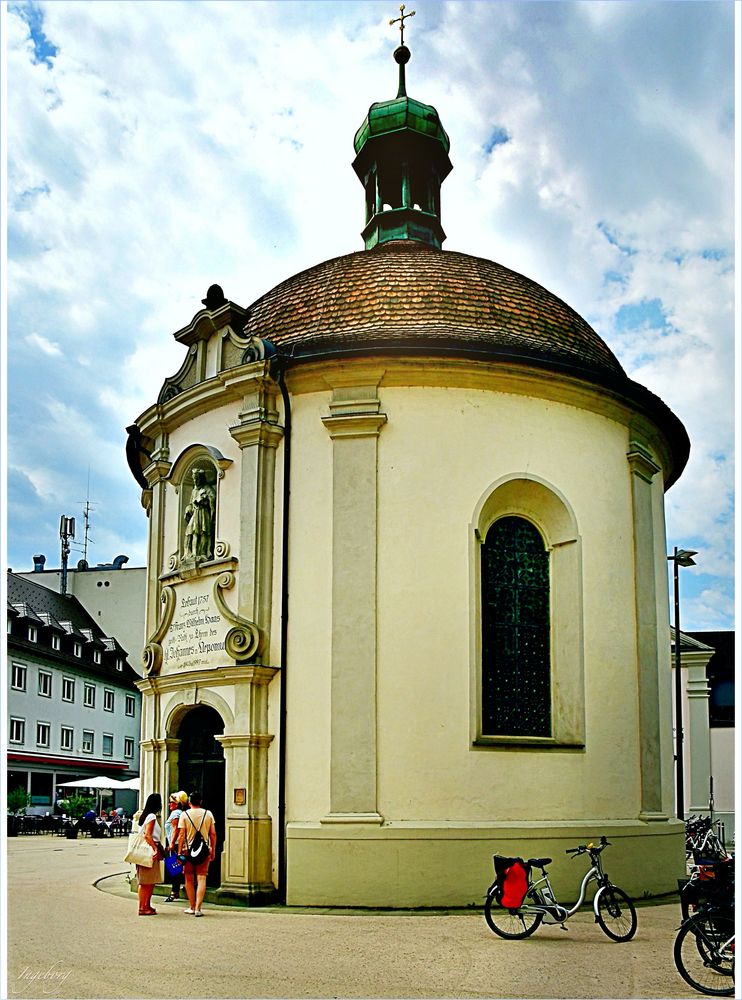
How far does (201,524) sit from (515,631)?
5.08 meters

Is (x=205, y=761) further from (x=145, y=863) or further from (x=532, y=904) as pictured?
(x=532, y=904)

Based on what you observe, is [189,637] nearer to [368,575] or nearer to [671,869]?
[368,575]

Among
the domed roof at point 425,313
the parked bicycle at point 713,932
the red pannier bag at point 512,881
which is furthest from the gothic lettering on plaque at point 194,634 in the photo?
the parked bicycle at point 713,932

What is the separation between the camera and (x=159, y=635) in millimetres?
17922

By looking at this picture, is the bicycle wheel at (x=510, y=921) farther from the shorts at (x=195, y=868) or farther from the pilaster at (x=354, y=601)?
the shorts at (x=195, y=868)

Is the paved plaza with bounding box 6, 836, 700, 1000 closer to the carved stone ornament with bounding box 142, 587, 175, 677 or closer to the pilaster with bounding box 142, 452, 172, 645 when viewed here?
the carved stone ornament with bounding box 142, 587, 175, 677

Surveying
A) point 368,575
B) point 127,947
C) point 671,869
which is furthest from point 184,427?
point 671,869

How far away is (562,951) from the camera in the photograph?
11344mm

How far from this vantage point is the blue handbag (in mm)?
14742

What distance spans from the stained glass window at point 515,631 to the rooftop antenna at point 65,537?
4387 centimetres

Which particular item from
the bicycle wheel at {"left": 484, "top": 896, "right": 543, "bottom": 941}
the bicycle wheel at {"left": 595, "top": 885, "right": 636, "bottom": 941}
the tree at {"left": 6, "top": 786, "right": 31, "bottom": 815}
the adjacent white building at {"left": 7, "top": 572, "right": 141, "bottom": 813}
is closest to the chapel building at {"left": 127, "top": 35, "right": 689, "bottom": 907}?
the bicycle wheel at {"left": 484, "top": 896, "right": 543, "bottom": 941}

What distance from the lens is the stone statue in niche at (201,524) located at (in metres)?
17.3

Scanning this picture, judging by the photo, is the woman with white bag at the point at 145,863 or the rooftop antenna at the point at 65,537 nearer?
the woman with white bag at the point at 145,863

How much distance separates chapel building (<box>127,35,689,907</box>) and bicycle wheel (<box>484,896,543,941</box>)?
8.15ft
